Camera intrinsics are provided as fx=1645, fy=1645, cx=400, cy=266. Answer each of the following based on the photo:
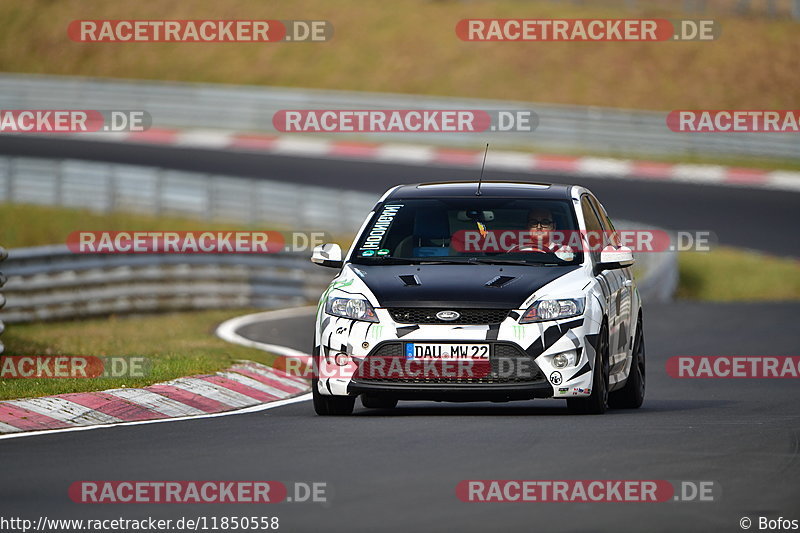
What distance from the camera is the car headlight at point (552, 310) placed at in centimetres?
1058

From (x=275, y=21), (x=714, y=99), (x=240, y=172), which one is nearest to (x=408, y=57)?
(x=275, y=21)

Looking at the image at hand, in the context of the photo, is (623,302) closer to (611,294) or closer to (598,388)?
(611,294)

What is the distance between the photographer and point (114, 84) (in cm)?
4472

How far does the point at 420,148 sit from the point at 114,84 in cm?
910

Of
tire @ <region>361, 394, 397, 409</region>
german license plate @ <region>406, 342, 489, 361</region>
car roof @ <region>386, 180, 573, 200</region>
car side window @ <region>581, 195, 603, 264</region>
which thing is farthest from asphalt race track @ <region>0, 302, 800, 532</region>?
car roof @ <region>386, 180, 573, 200</region>

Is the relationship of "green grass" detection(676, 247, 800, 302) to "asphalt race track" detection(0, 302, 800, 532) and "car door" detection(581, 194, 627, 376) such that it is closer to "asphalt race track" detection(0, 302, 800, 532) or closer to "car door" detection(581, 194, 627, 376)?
"asphalt race track" detection(0, 302, 800, 532)

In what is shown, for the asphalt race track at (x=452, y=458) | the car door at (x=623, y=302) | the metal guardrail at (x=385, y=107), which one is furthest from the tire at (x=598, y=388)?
the metal guardrail at (x=385, y=107)

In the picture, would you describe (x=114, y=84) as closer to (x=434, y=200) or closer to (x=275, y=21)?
(x=275, y=21)

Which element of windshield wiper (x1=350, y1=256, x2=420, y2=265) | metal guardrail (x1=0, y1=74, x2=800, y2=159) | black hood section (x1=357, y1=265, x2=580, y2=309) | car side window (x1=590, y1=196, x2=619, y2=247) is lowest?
black hood section (x1=357, y1=265, x2=580, y2=309)

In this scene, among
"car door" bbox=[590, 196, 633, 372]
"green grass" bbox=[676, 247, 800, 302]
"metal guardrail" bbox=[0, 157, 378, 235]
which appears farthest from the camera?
"metal guardrail" bbox=[0, 157, 378, 235]

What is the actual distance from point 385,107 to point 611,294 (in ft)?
101

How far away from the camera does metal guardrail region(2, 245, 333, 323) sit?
66.9 feet

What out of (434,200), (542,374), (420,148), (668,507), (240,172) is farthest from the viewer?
(420,148)

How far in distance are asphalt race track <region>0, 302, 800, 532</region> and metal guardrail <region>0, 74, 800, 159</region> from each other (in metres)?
27.7
